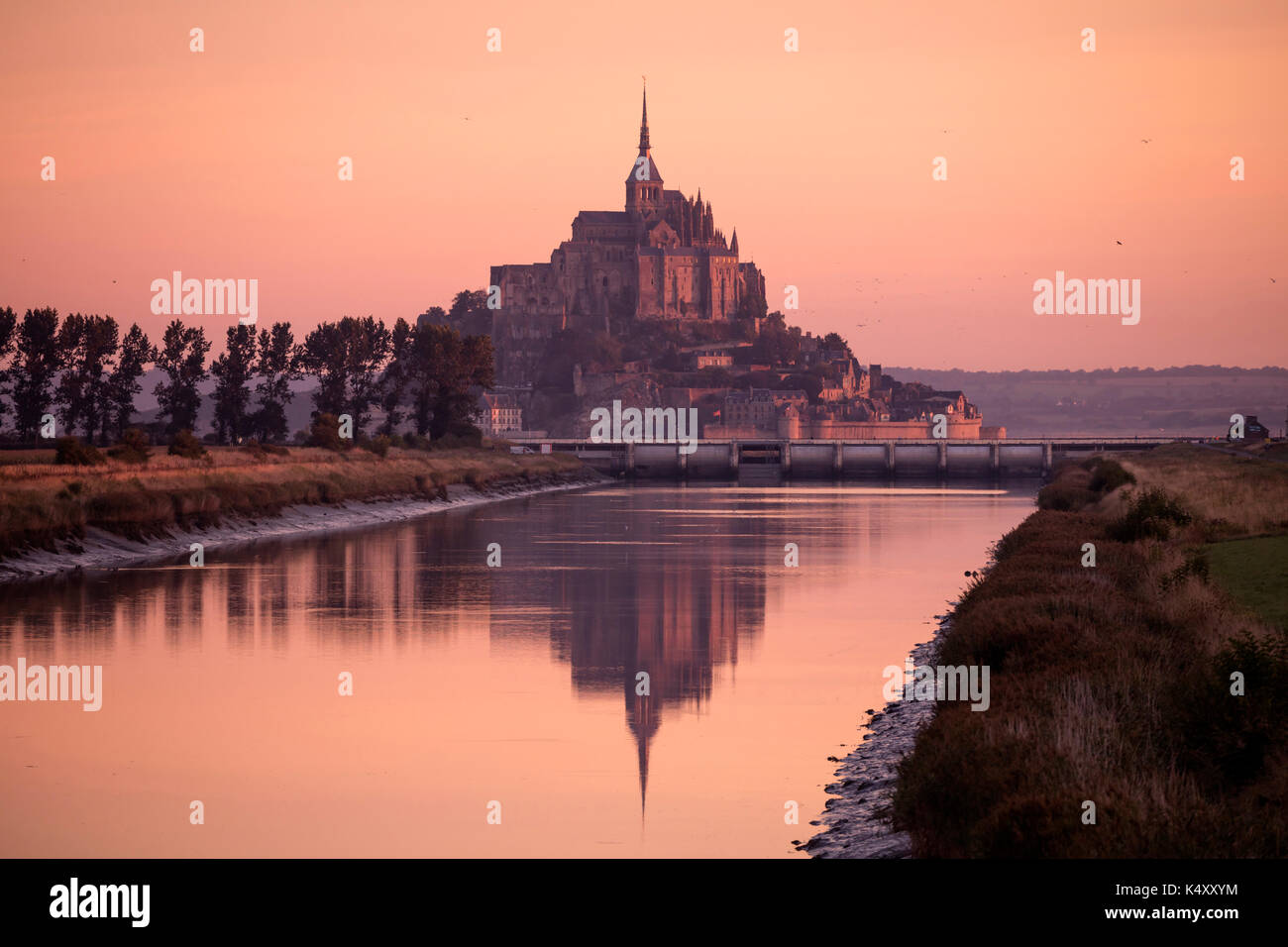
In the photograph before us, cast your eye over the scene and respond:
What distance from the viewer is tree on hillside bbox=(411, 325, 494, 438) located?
11575 cm

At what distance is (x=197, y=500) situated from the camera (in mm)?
56406

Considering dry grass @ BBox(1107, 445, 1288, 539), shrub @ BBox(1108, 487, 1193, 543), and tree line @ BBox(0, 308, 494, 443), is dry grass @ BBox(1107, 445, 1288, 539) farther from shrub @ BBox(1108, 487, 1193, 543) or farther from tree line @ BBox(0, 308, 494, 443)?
tree line @ BBox(0, 308, 494, 443)

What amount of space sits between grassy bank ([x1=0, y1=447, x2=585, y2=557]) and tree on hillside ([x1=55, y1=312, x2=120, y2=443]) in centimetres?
1183

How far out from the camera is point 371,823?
1537 cm

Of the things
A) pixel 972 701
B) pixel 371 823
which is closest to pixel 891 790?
pixel 972 701

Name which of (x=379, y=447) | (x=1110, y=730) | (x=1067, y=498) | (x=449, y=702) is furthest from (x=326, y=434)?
(x=1110, y=730)

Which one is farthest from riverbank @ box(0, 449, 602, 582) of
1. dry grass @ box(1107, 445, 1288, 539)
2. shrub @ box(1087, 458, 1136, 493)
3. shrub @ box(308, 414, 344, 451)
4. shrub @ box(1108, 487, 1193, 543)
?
shrub @ box(1087, 458, 1136, 493)

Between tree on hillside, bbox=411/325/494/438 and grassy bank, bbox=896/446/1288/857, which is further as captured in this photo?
tree on hillside, bbox=411/325/494/438

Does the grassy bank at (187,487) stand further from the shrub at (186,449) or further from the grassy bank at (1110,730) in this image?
the grassy bank at (1110,730)

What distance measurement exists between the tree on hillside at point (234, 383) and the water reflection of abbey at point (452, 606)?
45452 millimetres

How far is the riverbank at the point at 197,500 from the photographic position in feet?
141

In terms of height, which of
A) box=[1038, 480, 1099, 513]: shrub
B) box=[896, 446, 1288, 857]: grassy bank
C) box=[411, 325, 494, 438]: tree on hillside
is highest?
box=[411, 325, 494, 438]: tree on hillside

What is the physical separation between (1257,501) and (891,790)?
3283 cm
